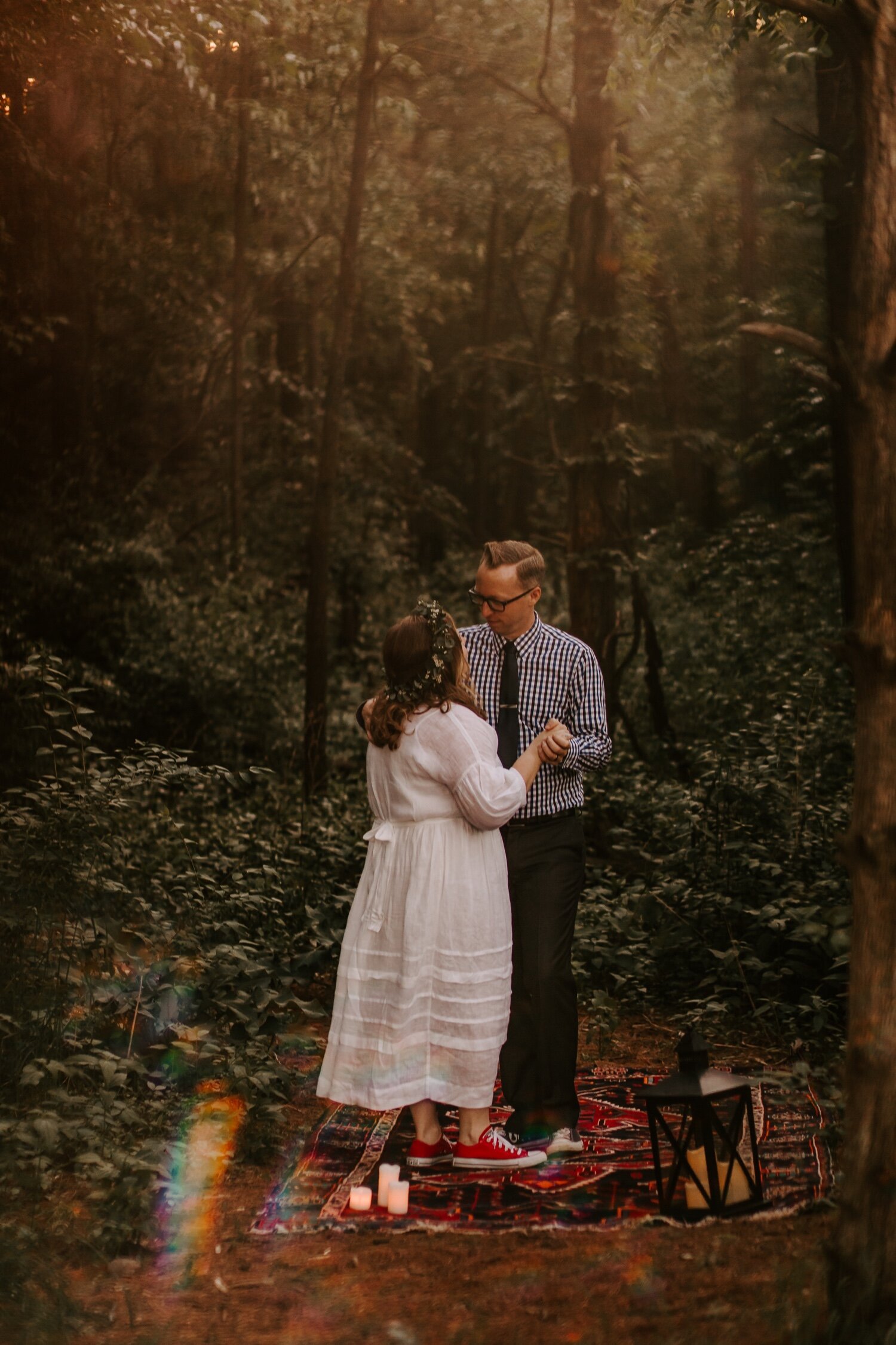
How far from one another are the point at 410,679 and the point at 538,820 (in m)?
0.90

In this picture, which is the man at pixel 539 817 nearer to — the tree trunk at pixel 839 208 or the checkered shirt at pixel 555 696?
the checkered shirt at pixel 555 696

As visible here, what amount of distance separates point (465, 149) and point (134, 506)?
35.4 ft

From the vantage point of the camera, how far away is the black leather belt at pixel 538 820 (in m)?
5.49

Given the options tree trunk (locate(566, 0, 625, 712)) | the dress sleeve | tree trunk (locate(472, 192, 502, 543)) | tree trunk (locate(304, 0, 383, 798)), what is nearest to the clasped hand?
the dress sleeve

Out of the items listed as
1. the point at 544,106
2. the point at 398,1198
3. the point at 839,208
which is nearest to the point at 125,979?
the point at 398,1198

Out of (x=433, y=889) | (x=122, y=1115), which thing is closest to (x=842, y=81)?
(x=433, y=889)

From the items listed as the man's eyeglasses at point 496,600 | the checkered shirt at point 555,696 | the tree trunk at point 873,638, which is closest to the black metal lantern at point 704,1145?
the tree trunk at point 873,638

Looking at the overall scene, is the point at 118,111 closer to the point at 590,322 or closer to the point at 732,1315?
the point at 590,322

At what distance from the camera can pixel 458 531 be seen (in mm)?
29719

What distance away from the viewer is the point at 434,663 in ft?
16.7

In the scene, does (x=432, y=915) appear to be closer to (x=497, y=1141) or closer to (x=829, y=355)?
(x=497, y=1141)

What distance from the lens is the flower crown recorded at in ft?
16.7

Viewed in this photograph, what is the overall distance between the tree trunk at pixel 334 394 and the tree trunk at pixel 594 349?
4.25m

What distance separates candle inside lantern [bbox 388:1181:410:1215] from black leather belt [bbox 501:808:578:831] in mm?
1494
